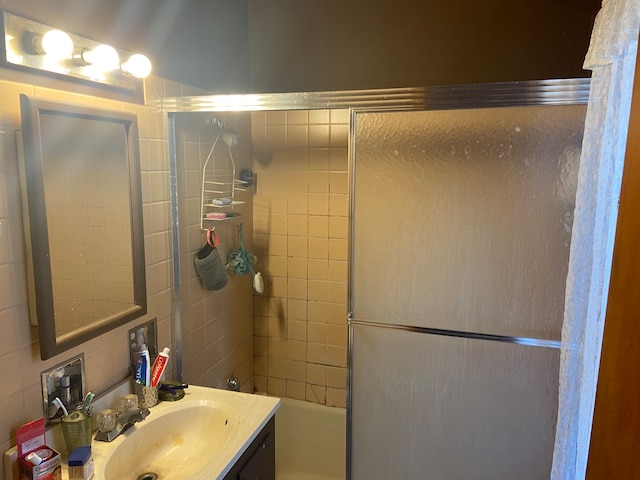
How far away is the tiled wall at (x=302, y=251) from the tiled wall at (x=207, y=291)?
0.29ft

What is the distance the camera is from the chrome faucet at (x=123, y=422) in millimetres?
1331

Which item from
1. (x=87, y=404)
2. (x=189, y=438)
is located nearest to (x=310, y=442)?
(x=189, y=438)

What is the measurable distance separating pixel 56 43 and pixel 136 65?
0.88 feet

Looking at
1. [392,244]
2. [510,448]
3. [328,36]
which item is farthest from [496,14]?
[510,448]

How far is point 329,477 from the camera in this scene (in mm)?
2480

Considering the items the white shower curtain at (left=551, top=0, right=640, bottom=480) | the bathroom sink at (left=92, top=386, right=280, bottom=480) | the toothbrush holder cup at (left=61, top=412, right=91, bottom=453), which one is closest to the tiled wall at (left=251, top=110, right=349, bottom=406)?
the bathroom sink at (left=92, top=386, right=280, bottom=480)

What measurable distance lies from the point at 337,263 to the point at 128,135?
126 centimetres

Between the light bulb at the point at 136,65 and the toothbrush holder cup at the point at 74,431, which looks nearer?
the toothbrush holder cup at the point at 74,431

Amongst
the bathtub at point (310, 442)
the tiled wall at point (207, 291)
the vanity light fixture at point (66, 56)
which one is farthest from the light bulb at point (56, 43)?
the bathtub at point (310, 442)

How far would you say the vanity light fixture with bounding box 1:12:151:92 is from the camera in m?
1.10

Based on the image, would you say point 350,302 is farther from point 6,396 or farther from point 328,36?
point 328,36

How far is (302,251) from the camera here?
2.46m

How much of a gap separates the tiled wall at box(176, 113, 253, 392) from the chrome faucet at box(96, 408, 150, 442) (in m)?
0.45

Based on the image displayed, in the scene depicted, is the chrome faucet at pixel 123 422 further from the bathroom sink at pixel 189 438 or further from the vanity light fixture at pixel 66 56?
the vanity light fixture at pixel 66 56
